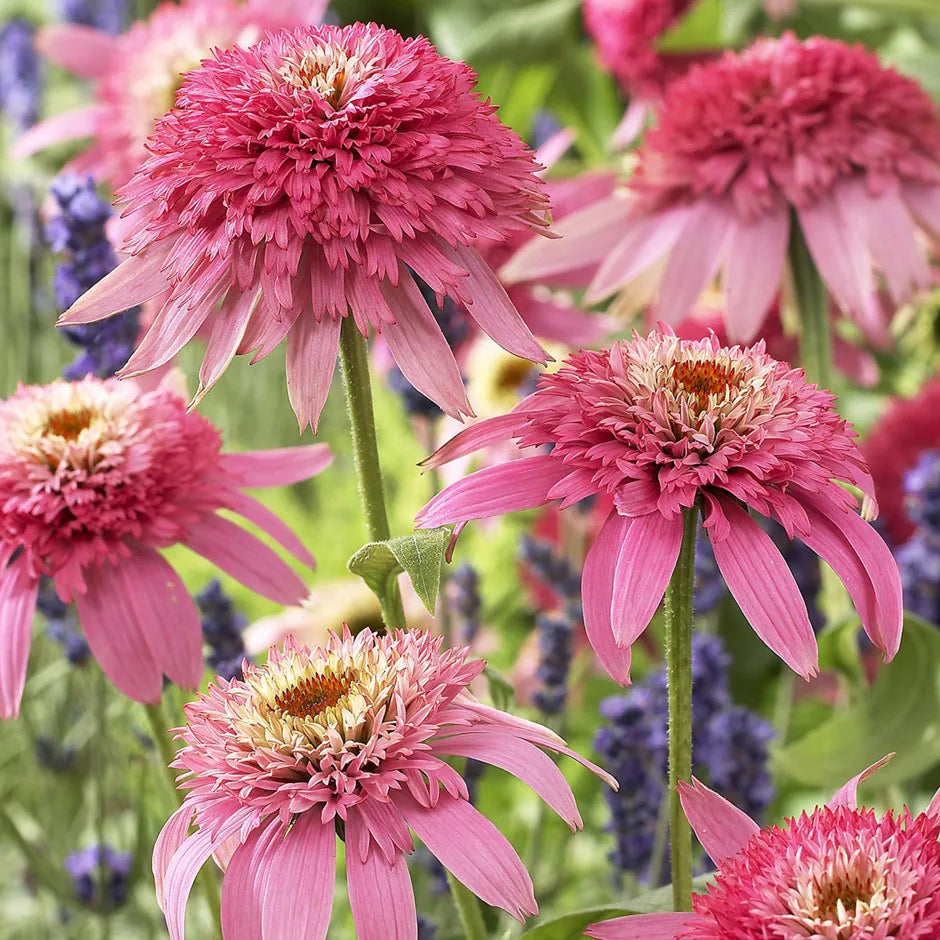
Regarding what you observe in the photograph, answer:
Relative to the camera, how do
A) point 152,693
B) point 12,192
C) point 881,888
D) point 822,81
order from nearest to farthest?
point 881,888, point 152,693, point 822,81, point 12,192

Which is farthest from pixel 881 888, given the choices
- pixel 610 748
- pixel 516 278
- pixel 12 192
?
pixel 12 192

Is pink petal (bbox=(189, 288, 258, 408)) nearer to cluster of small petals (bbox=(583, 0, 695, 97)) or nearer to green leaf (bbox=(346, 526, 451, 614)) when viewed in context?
green leaf (bbox=(346, 526, 451, 614))

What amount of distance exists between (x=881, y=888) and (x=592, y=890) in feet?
1.50

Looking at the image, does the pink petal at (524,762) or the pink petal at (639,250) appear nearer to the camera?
the pink petal at (524,762)

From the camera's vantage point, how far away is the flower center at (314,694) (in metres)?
0.33

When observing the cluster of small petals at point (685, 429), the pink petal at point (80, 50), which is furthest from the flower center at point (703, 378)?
the pink petal at point (80, 50)

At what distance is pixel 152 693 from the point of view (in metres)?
0.41

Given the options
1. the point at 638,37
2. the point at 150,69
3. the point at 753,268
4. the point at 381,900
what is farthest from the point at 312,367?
the point at 638,37

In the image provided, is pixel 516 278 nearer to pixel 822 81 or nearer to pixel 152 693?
pixel 822 81

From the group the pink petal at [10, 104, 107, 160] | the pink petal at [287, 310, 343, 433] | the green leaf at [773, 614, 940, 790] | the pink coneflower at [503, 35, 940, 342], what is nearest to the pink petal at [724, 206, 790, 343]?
the pink coneflower at [503, 35, 940, 342]

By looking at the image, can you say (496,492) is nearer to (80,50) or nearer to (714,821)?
(714,821)

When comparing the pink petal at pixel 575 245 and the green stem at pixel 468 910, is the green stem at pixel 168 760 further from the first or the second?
the pink petal at pixel 575 245

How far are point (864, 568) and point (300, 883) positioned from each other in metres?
0.15

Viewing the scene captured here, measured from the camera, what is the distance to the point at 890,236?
1.81 ft
